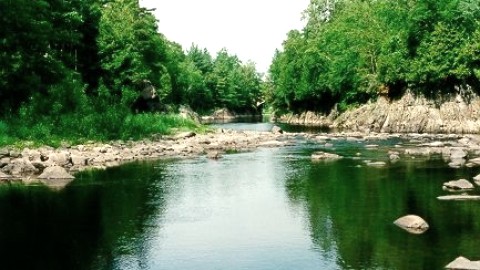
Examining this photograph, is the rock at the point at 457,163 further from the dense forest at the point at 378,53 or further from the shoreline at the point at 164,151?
the dense forest at the point at 378,53

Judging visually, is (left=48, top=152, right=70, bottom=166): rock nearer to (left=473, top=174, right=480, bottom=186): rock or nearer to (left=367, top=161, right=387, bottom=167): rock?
Result: (left=367, top=161, right=387, bottom=167): rock

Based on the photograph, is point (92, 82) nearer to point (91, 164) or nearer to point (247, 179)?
point (91, 164)

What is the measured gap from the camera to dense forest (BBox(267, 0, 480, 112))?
64000 millimetres

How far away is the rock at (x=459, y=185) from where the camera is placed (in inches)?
1013

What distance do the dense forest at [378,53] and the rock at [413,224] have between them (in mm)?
47558

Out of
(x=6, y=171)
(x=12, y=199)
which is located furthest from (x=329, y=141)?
(x=12, y=199)

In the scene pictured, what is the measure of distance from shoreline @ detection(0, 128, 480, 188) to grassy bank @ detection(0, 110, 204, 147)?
4.13 ft

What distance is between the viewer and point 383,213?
843 inches

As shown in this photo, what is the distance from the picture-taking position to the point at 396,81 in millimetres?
71375

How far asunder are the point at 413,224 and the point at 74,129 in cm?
3285

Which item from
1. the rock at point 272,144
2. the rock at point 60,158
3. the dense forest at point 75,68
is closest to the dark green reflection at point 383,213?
the rock at point 60,158

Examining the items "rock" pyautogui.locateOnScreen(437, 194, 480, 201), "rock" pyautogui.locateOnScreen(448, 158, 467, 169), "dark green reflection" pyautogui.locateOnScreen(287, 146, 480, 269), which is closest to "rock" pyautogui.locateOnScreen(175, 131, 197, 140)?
"dark green reflection" pyautogui.locateOnScreen(287, 146, 480, 269)

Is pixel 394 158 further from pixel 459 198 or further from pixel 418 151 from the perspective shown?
pixel 459 198

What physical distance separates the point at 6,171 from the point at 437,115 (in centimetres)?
4963
